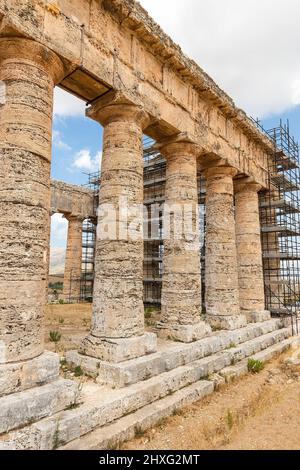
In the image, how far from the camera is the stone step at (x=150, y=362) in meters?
6.35

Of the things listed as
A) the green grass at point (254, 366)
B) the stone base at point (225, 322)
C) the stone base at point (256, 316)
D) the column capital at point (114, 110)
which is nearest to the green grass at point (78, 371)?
the green grass at point (254, 366)

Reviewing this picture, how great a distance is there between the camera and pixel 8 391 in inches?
191

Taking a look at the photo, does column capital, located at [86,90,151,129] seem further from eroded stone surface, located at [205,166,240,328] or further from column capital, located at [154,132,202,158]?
eroded stone surface, located at [205,166,240,328]

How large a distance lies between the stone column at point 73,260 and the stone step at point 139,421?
667 inches

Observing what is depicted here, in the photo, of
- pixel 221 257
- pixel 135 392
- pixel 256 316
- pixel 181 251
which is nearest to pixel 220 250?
pixel 221 257

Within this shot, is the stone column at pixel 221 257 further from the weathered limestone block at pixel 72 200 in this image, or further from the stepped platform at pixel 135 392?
the weathered limestone block at pixel 72 200

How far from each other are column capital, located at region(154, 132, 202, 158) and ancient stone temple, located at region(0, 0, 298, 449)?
4cm

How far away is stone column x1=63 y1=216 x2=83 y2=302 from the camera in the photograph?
22672 millimetres

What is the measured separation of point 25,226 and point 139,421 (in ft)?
13.2

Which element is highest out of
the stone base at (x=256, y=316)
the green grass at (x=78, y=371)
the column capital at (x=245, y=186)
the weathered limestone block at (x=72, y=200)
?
the weathered limestone block at (x=72, y=200)

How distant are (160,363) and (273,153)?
41.1 ft

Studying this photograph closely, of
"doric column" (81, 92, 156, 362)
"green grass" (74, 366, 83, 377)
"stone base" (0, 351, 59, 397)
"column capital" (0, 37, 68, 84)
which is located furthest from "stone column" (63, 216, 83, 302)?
"stone base" (0, 351, 59, 397)

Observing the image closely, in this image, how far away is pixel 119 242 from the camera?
7.52 meters
